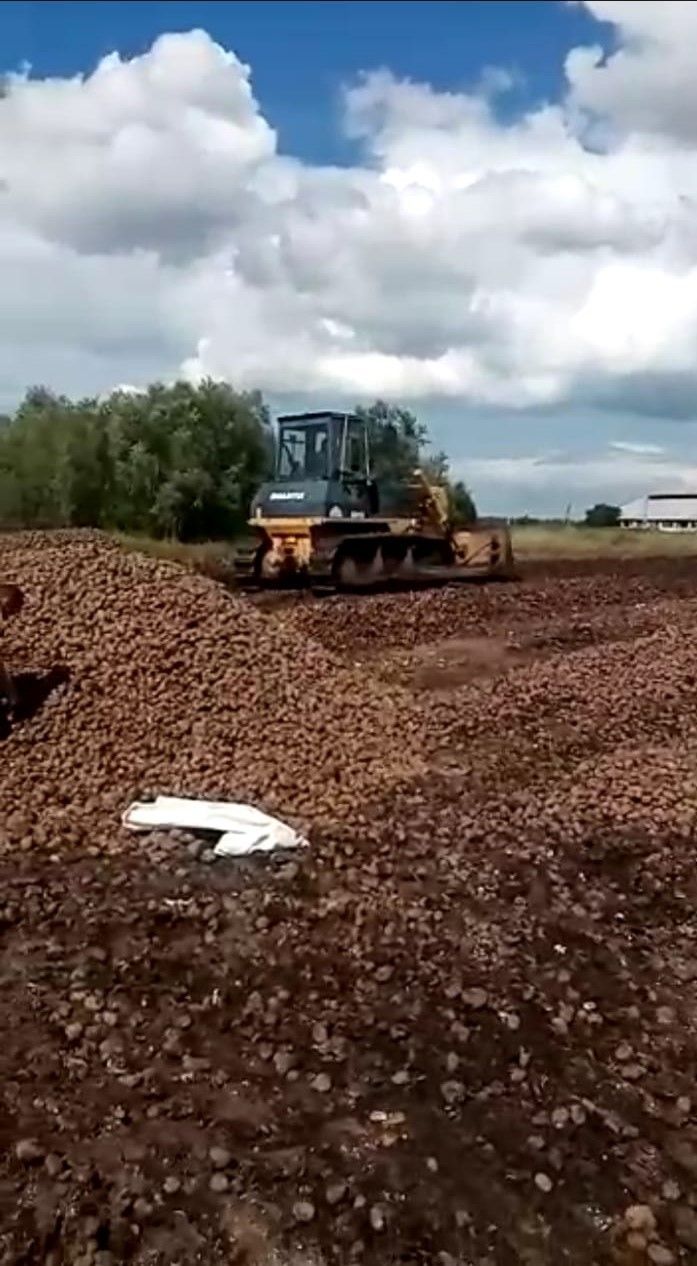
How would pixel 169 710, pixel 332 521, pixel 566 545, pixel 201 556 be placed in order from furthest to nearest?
pixel 566 545 < pixel 201 556 < pixel 332 521 < pixel 169 710

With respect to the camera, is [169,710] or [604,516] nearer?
[169,710]

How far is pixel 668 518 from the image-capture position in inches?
2251

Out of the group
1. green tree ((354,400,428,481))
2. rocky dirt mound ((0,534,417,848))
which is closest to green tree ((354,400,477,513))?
green tree ((354,400,428,481))

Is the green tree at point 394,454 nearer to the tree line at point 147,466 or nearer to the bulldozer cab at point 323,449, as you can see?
the bulldozer cab at point 323,449

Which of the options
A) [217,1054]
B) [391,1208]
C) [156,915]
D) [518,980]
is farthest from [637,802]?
[391,1208]

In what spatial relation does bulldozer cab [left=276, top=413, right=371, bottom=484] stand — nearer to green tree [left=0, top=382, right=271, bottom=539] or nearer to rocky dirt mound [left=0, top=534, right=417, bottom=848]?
rocky dirt mound [left=0, top=534, right=417, bottom=848]

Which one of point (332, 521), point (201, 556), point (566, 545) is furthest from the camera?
point (566, 545)

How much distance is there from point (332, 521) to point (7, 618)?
8959mm

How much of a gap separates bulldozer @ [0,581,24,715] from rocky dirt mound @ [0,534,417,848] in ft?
0.57

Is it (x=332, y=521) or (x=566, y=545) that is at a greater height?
(x=332, y=521)

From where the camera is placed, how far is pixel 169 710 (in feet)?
25.0

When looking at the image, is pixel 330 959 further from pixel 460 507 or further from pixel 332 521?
pixel 460 507

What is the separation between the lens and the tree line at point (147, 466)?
108 ft

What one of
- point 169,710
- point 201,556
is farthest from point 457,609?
point 169,710
